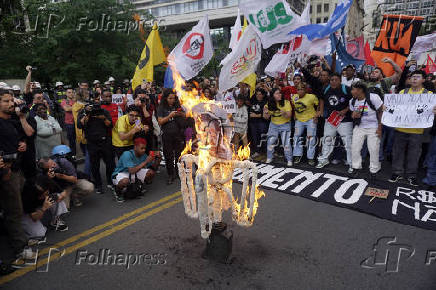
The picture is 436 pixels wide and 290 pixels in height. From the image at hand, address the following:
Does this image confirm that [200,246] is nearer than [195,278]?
No

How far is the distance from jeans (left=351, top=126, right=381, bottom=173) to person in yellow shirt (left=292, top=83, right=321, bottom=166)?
1.08 metres

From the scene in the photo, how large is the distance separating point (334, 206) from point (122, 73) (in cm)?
1576

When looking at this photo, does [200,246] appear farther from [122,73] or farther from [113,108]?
[122,73]

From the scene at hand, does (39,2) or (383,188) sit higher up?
(39,2)

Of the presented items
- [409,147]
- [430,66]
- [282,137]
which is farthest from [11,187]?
[430,66]

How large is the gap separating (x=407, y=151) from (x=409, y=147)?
130 mm

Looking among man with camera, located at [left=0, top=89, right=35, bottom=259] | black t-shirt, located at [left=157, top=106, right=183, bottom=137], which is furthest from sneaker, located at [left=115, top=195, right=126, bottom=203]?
man with camera, located at [left=0, top=89, right=35, bottom=259]

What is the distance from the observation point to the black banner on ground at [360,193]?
4574 millimetres

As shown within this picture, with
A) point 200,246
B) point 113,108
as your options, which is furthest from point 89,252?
point 113,108

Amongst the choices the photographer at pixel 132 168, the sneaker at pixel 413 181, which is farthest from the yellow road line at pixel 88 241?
the sneaker at pixel 413 181

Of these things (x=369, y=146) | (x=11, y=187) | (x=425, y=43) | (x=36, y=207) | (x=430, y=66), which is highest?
(x=425, y=43)

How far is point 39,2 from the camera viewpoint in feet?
46.2

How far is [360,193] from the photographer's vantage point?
5.40m

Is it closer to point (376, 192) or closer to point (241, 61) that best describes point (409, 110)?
point (376, 192)
